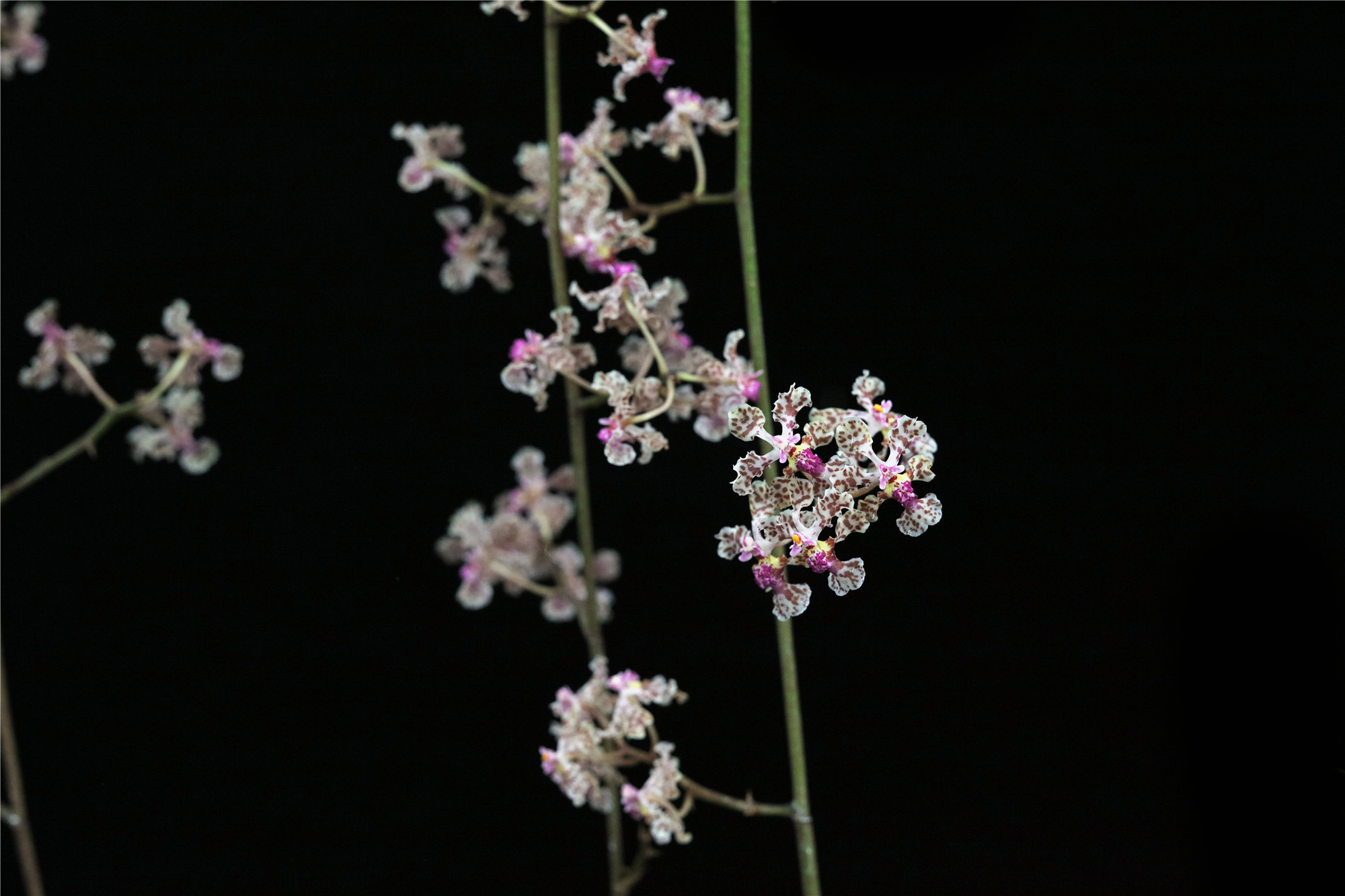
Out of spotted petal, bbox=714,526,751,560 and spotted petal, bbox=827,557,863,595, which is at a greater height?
spotted petal, bbox=714,526,751,560

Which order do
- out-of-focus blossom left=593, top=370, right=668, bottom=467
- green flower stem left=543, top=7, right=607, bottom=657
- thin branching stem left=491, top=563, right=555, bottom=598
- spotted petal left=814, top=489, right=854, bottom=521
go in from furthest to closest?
thin branching stem left=491, top=563, right=555, bottom=598 → green flower stem left=543, top=7, right=607, bottom=657 → out-of-focus blossom left=593, top=370, right=668, bottom=467 → spotted petal left=814, top=489, right=854, bottom=521

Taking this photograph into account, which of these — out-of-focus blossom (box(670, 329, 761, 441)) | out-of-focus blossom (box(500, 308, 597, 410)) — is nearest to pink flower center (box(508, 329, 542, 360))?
out-of-focus blossom (box(500, 308, 597, 410))

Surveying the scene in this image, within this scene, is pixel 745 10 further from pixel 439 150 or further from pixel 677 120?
pixel 439 150

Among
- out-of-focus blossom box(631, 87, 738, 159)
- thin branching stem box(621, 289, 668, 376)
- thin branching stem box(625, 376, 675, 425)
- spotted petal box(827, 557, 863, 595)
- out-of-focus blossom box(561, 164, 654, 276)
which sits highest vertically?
out-of-focus blossom box(631, 87, 738, 159)

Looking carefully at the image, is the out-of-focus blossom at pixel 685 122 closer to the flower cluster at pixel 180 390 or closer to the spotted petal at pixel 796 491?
the spotted petal at pixel 796 491

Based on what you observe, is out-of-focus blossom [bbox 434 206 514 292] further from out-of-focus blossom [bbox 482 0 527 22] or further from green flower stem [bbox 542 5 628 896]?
out-of-focus blossom [bbox 482 0 527 22]

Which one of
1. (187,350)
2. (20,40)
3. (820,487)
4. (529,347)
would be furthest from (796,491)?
(20,40)
